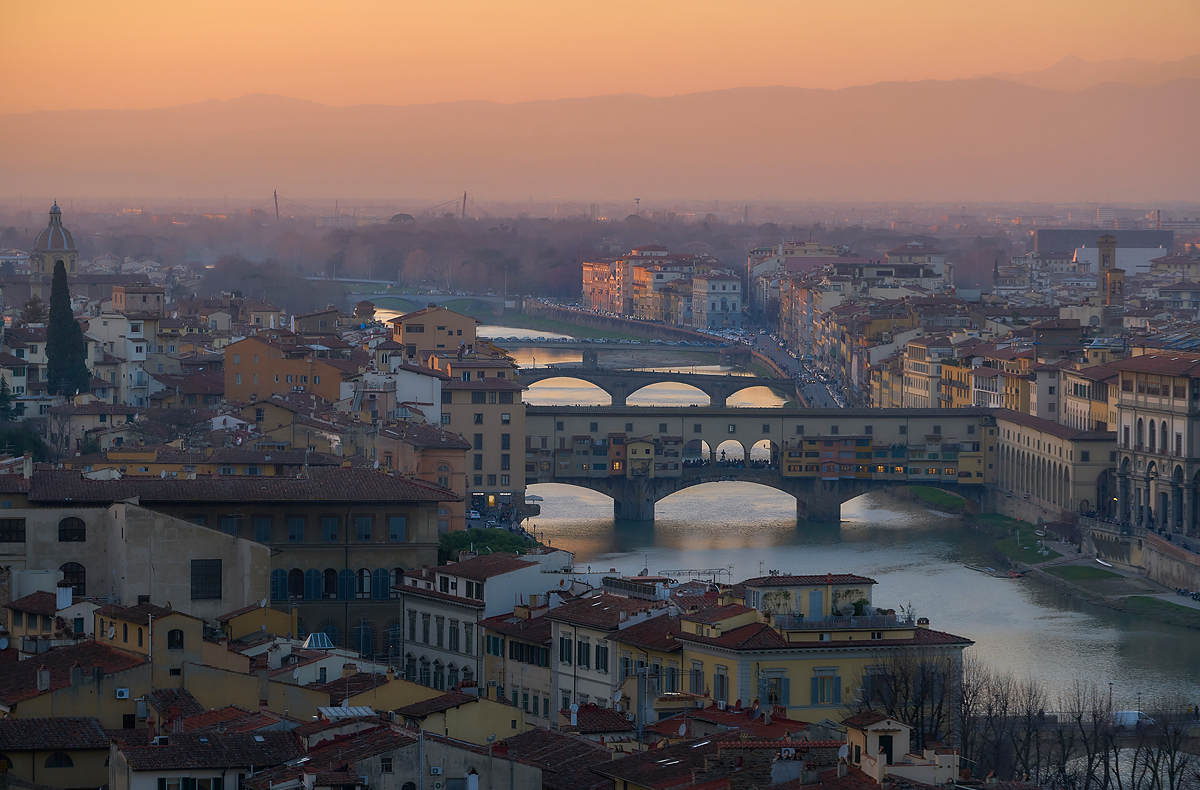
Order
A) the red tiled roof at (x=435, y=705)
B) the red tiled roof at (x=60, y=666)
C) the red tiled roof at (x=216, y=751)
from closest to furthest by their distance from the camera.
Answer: the red tiled roof at (x=216, y=751) → the red tiled roof at (x=435, y=705) → the red tiled roof at (x=60, y=666)

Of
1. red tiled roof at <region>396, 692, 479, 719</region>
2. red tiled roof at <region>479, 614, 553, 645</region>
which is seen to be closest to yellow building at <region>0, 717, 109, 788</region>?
→ red tiled roof at <region>396, 692, 479, 719</region>

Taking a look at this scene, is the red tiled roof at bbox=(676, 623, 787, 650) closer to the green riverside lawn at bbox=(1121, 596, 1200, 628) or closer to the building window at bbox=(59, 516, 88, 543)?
the building window at bbox=(59, 516, 88, 543)

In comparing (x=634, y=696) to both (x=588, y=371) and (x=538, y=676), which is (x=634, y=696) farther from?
(x=588, y=371)

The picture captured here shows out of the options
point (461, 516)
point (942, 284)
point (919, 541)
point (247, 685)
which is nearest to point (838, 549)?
point (919, 541)

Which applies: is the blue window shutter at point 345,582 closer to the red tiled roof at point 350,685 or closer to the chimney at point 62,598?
the chimney at point 62,598

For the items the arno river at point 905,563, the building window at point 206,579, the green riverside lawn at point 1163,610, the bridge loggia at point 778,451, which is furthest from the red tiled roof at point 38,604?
the bridge loggia at point 778,451

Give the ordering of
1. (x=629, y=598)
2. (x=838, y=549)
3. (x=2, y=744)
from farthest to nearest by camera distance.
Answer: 1. (x=838, y=549)
2. (x=629, y=598)
3. (x=2, y=744)
